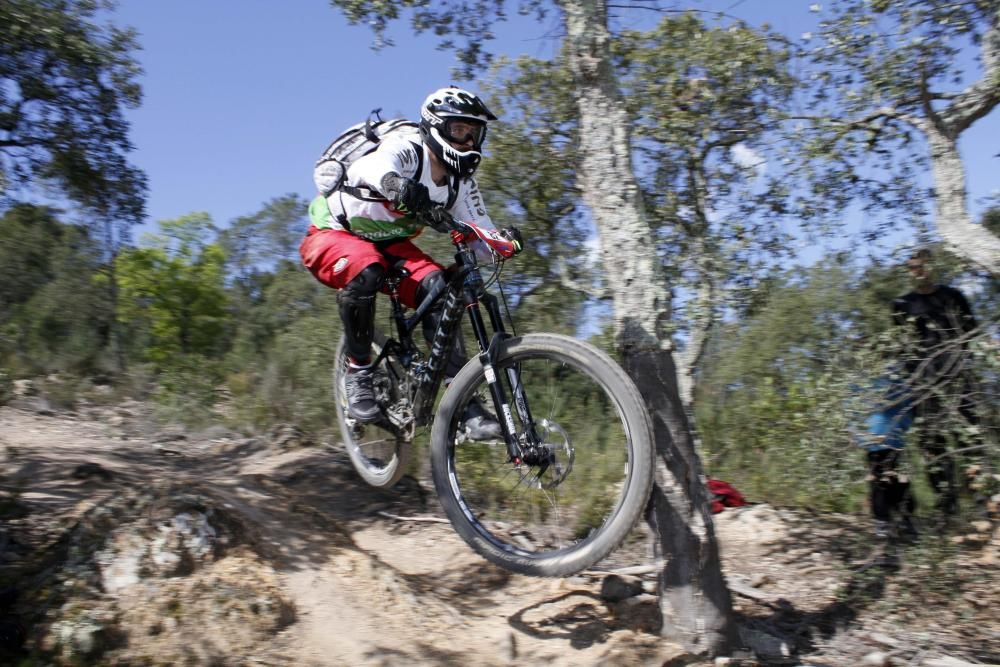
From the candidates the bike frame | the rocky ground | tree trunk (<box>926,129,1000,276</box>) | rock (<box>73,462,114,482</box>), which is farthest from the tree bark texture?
rock (<box>73,462,114,482</box>)

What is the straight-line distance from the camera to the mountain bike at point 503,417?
3348 mm

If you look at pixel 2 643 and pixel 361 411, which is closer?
pixel 2 643

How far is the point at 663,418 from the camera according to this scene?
3.86 m

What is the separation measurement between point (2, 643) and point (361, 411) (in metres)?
1.94

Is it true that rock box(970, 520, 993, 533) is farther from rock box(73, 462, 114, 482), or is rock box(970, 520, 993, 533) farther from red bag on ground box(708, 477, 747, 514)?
rock box(73, 462, 114, 482)

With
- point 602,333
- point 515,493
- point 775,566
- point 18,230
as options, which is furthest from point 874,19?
point 18,230

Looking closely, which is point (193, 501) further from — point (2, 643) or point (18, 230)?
point (18, 230)

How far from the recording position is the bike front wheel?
3.30 m

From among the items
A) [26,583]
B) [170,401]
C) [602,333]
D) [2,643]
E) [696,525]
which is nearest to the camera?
[2,643]

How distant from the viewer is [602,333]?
7.55 meters

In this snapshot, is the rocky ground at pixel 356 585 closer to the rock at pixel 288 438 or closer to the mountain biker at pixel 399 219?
the rock at pixel 288 438

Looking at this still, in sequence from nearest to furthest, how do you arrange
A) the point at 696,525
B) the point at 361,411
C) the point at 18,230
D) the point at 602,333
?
the point at 696,525 → the point at 361,411 → the point at 602,333 → the point at 18,230

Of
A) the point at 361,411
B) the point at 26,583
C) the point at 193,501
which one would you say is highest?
the point at 361,411

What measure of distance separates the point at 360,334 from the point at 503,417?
122cm
